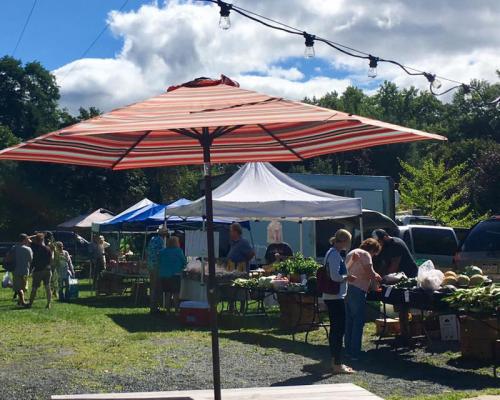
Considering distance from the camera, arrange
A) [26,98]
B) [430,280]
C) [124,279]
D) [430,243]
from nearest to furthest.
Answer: [430,280], [430,243], [124,279], [26,98]

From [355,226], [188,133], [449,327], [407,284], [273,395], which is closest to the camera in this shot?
[273,395]

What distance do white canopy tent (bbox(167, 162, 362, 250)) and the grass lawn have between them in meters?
2.08

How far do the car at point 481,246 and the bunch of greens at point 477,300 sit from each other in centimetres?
430

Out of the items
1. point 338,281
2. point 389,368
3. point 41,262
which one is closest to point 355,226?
point 41,262

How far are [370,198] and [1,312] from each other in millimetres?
10512

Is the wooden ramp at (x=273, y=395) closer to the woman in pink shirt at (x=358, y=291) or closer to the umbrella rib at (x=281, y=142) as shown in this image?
the umbrella rib at (x=281, y=142)

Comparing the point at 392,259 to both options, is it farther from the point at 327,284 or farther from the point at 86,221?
the point at 86,221

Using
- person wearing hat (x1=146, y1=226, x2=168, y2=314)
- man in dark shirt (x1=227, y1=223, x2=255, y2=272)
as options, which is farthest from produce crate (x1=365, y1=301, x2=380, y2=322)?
person wearing hat (x1=146, y1=226, x2=168, y2=314)

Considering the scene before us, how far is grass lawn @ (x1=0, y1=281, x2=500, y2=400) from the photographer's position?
30.1 ft

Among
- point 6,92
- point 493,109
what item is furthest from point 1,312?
point 493,109

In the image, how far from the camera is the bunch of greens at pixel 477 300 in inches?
386

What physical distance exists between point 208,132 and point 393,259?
286 inches

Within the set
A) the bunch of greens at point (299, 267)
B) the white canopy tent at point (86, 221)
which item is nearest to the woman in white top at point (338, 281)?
the bunch of greens at point (299, 267)

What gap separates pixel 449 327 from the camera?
1252 centimetres
